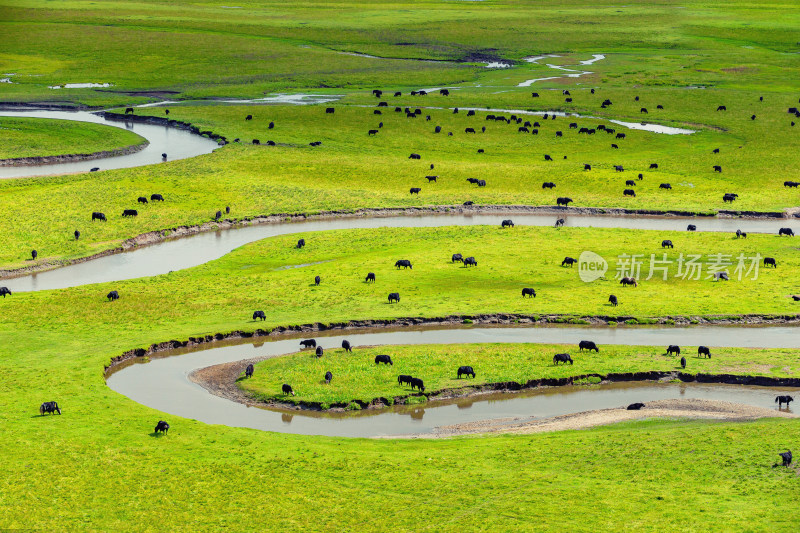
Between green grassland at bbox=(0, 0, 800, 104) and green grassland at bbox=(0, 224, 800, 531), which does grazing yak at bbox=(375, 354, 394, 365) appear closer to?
green grassland at bbox=(0, 224, 800, 531)

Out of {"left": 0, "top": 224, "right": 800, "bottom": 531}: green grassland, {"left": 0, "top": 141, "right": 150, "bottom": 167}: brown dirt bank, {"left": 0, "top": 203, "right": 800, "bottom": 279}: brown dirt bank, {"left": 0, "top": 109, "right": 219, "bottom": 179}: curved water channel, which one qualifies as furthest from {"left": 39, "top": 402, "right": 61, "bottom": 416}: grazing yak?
{"left": 0, "top": 141, "right": 150, "bottom": 167}: brown dirt bank

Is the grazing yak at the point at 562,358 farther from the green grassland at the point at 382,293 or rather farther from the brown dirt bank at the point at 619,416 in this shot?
the brown dirt bank at the point at 619,416

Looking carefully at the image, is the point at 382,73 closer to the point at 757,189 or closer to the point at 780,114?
the point at 780,114

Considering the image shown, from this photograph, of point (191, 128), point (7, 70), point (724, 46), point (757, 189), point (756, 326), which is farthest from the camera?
point (724, 46)

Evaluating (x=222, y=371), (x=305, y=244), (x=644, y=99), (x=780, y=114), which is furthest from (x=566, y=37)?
(x=222, y=371)

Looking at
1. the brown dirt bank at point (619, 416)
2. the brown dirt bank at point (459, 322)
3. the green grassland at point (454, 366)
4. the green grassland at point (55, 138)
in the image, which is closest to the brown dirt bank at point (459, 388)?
the green grassland at point (454, 366)
